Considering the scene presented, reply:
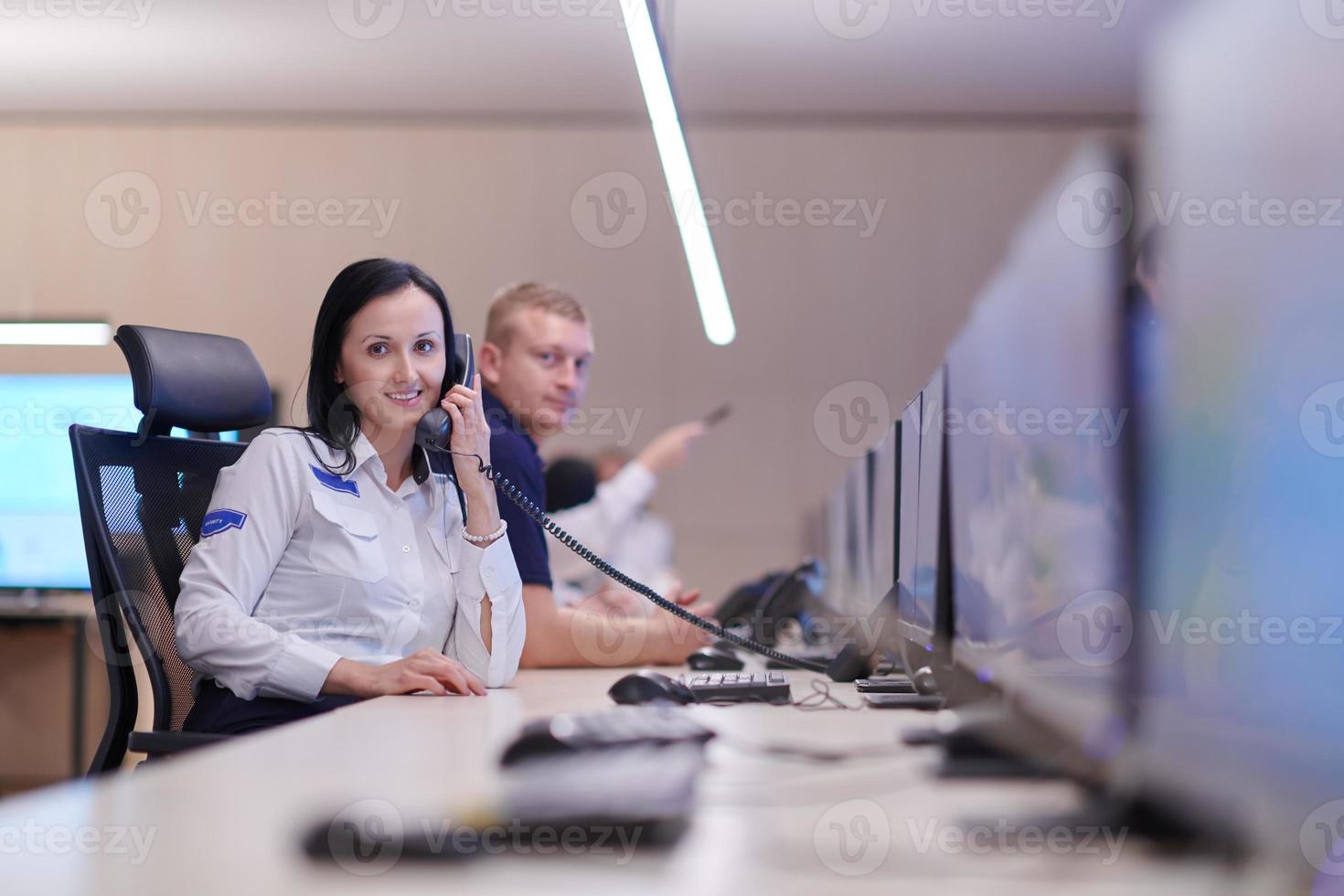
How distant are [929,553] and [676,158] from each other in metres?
0.98

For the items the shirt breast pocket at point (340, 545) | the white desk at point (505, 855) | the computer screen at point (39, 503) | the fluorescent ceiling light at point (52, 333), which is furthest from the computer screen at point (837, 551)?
the fluorescent ceiling light at point (52, 333)

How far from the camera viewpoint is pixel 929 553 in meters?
1.21

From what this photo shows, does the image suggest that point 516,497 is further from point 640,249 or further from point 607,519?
point 640,249

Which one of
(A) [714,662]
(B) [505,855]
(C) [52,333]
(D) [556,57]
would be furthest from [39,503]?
(B) [505,855]

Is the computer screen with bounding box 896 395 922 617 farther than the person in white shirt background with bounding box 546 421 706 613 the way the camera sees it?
No

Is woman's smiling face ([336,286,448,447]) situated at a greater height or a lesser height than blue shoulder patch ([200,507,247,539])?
greater

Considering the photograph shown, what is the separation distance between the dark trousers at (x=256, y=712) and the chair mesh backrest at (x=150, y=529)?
9 centimetres

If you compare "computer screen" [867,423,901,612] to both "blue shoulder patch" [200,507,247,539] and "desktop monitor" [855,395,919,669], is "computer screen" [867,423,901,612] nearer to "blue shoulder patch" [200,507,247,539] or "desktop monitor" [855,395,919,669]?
"desktop monitor" [855,395,919,669]

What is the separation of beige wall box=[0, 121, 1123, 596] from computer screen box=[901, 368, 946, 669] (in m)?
4.02

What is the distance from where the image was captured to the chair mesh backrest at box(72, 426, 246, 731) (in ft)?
5.06

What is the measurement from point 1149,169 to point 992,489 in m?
0.41

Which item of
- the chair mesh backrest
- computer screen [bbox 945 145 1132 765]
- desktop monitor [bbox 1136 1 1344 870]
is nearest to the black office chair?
the chair mesh backrest

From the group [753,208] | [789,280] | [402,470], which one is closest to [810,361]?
[789,280]

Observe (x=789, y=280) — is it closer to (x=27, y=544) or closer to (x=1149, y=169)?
(x=27, y=544)
